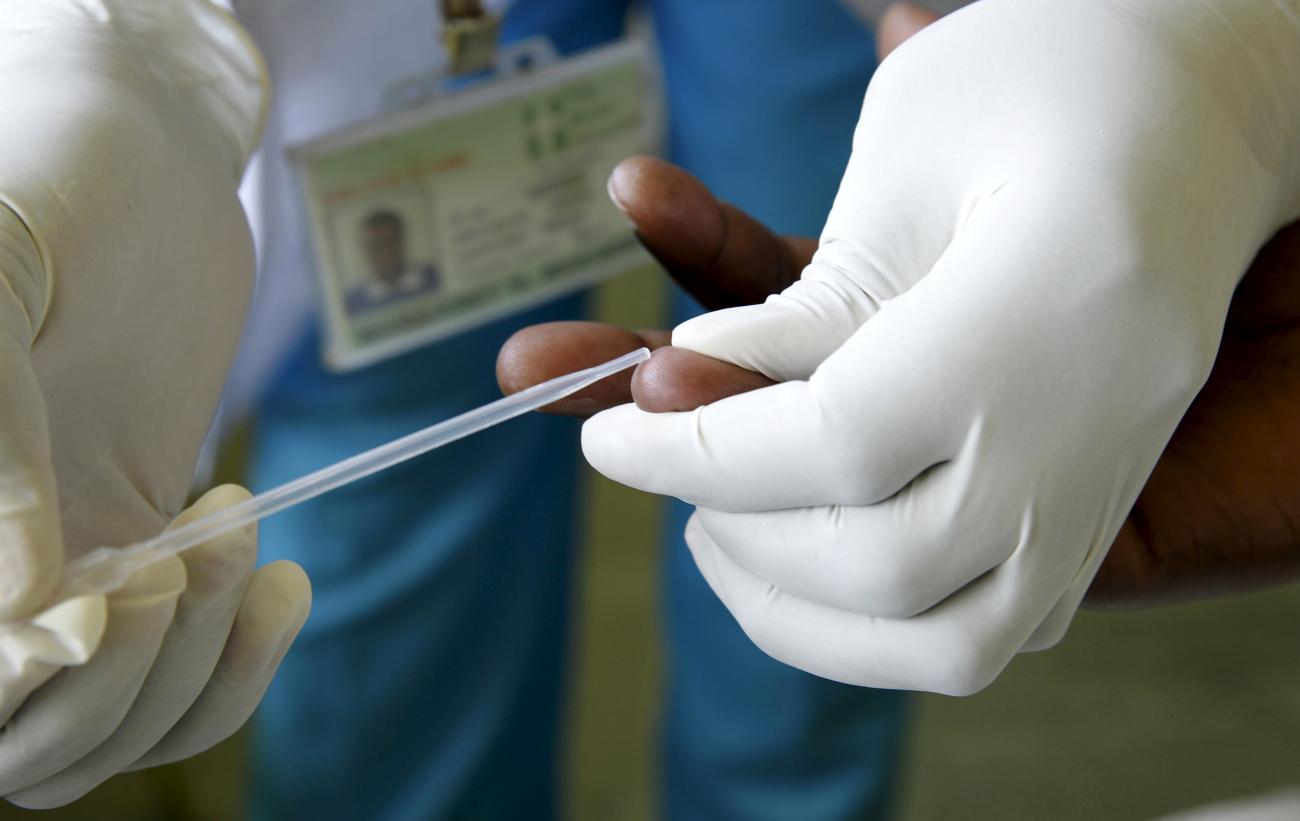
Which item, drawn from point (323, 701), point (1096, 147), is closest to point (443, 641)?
point (323, 701)

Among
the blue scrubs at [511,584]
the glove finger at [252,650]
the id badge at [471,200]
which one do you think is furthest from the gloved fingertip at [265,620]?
the blue scrubs at [511,584]

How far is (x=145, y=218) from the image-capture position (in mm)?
638

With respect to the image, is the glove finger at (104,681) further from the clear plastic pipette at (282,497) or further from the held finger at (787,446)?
the held finger at (787,446)

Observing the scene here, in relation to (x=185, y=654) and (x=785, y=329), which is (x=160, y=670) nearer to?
(x=185, y=654)

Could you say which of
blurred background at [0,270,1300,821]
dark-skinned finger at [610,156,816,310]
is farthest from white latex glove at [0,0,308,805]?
blurred background at [0,270,1300,821]

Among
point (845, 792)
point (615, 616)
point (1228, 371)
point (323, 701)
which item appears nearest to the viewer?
point (1228, 371)

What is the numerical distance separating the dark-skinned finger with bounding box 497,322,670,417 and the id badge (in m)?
0.39

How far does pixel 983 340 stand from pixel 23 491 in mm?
418

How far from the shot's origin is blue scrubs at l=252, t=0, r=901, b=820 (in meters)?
1.09

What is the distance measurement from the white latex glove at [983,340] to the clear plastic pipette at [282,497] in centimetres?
3

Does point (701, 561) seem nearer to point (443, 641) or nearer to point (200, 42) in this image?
point (200, 42)

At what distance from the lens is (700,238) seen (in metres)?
0.71

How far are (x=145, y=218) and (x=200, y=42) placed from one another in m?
0.20

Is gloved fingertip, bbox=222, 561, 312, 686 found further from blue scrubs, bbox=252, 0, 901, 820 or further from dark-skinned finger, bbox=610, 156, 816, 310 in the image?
blue scrubs, bbox=252, 0, 901, 820
